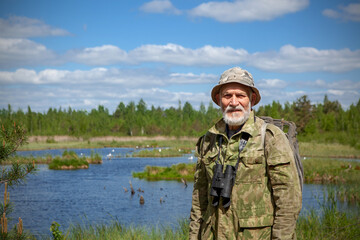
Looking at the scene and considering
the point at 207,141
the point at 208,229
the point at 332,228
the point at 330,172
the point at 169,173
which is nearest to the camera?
the point at 208,229

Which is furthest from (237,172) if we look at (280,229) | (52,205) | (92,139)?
(92,139)

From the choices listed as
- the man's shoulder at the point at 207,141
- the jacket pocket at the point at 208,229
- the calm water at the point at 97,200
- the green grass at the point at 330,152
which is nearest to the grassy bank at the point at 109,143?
the green grass at the point at 330,152

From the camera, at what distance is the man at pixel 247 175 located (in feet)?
9.47

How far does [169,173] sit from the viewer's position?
26359mm

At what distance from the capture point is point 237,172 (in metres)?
3.07

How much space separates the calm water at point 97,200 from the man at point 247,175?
28.9 ft

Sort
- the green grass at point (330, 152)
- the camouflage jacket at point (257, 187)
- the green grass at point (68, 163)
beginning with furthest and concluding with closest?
the green grass at point (330, 152)
the green grass at point (68, 163)
the camouflage jacket at point (257, 187)

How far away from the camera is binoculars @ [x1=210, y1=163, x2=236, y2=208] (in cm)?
302

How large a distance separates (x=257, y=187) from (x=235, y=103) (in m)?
0.71

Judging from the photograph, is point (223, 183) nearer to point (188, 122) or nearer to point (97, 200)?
point (97, 200)

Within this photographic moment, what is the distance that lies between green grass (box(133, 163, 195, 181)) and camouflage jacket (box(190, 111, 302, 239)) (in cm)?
2253

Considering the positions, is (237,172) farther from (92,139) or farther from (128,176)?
(92,139)

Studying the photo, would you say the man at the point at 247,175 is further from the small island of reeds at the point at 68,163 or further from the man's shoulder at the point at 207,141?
the small island of reeds at the point at 68,163

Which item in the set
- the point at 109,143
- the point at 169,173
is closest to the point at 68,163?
the point at 169,173
